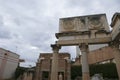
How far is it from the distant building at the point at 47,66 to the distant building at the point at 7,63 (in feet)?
17.2

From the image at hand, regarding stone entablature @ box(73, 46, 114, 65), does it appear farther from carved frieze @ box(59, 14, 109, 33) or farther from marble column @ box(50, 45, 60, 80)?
marble column @ box(50, 45, 60, 80)

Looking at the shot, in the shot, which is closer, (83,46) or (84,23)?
(83,46)

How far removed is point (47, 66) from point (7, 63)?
279 inches

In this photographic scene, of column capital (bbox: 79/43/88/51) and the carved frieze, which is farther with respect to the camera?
the carved frieze

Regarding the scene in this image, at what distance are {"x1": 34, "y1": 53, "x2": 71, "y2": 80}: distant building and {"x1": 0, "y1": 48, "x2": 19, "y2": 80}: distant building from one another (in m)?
5.24

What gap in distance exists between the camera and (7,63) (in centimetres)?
2236

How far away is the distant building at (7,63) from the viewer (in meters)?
20.9

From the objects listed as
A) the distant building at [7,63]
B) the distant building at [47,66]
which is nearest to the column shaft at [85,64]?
the distant building at [47,66]

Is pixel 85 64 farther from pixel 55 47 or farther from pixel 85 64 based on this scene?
pixel 55 47

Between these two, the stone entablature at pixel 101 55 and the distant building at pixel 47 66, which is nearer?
the distant building at pixel 47 66

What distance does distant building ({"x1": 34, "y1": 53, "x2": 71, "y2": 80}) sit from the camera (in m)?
20.8

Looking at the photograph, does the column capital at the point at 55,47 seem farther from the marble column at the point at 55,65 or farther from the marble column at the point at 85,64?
the marble column at the point at 85,64

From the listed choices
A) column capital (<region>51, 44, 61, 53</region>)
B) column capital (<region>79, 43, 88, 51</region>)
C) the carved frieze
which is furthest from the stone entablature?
column capital (<region>51, 44, 61, 53</region>)

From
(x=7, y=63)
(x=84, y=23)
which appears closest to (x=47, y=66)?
(x=7, y=63)
